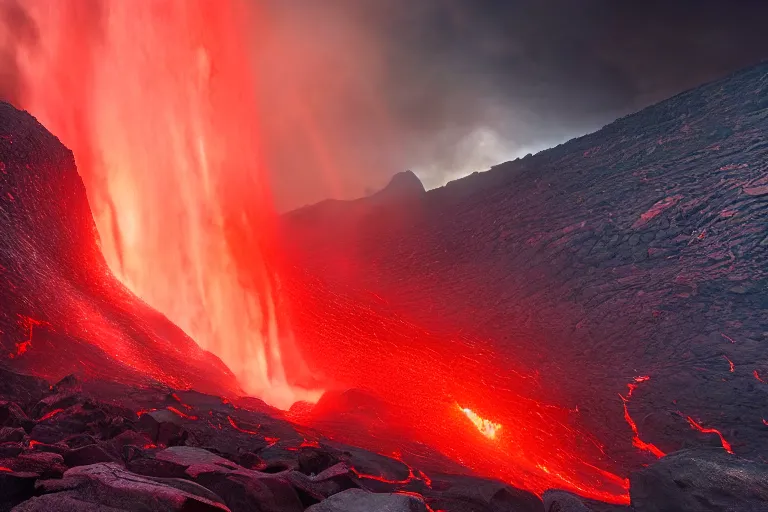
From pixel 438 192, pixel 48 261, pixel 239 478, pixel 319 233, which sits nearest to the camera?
pixel 239 478

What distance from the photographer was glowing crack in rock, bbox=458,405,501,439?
23.3 meters

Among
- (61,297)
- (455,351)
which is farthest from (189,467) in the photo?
(455,351)

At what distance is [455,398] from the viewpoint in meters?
26.9

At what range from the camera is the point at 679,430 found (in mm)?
23500

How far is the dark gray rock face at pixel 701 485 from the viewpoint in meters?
11.5

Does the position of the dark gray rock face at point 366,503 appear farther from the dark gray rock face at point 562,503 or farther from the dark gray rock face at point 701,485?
the dark gray rock face at point 701,485

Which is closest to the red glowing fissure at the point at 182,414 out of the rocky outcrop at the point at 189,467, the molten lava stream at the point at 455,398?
the rocky outcrop at the point at 189,467

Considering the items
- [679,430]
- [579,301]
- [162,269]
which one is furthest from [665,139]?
[162,269]

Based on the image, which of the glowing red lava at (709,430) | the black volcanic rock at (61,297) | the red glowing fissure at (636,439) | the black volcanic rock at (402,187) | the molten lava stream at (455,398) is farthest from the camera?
the black volcanic rock at (402,187)

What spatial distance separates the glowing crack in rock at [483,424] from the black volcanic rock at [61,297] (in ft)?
38.3

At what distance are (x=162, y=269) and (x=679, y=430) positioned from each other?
3014 centimetres

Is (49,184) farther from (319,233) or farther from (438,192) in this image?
(438,192)

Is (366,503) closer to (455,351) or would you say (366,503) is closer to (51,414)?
(51,414)

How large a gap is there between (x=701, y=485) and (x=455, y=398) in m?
15.6
